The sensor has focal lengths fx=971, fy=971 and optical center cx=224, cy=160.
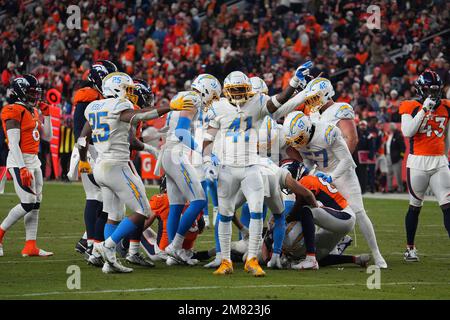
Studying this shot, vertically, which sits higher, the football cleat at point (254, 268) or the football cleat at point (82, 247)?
the football cleat at point (254, 268)

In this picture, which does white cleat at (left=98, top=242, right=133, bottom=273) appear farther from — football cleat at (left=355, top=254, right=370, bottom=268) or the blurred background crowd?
the blurred background crowd

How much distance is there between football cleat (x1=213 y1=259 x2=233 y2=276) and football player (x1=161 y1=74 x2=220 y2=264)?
909 mm

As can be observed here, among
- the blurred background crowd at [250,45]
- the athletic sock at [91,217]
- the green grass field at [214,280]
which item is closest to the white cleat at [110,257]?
the green grass field at [214,280]

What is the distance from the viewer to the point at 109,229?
975 cm

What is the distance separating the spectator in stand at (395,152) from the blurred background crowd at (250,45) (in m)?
0.05

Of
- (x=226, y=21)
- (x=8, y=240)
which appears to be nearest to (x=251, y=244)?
(x=8, y=240)

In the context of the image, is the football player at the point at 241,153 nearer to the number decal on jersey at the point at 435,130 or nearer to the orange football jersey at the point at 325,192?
the orange football jersey at the point at 325,192

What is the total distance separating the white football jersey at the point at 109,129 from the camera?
945 centimetres

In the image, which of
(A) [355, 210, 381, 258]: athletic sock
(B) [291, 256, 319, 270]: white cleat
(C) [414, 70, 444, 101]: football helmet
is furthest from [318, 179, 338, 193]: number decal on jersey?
(C) [414, 70, 444, 101]: football helmet

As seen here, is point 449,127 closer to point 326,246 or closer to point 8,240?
point 326,246

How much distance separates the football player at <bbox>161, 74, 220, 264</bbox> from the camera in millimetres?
10188

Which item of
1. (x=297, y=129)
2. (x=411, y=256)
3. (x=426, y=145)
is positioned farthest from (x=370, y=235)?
(x=426, y=145)

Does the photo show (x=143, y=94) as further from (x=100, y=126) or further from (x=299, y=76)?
(x=299, y=76)

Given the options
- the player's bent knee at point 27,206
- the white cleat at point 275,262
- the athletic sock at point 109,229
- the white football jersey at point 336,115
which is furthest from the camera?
the player's bent knee at point 27,206
